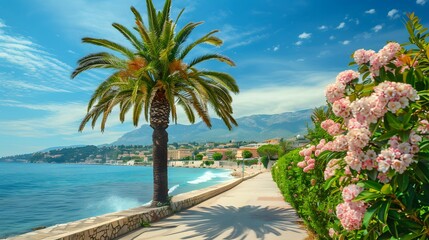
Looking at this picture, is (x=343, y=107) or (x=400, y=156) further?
(x=343, y=107)

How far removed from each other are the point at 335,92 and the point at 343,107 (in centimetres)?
27

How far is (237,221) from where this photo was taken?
440 inches

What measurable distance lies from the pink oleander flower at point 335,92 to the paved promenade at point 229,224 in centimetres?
655

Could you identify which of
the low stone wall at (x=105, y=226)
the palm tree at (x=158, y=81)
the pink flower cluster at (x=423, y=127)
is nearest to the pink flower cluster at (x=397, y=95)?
the pink flower cluster at (x=423, y=127)

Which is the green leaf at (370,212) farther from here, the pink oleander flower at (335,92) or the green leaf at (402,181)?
the pink oleander flower at (335,92)

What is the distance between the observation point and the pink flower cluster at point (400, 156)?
2.29 meters

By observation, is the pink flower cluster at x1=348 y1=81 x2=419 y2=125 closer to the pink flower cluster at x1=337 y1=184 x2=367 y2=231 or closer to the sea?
the pink flower cluster at x1=337 y1=184 x2=367 y2=231

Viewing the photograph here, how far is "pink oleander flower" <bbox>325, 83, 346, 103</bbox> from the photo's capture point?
3129 millimetres

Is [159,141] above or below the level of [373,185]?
above

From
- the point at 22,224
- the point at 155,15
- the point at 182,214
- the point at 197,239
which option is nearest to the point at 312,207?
the point at 197,239

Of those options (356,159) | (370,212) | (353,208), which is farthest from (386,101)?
(353,208)

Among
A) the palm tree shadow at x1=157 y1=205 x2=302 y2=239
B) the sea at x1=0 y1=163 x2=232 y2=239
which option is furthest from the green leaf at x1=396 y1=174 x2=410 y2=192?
the sea at x1=0 y1=163 x2=232 y2=239

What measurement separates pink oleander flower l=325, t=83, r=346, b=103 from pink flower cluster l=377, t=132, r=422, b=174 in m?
0.87

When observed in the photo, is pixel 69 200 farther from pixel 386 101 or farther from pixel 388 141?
pixel 386 101
